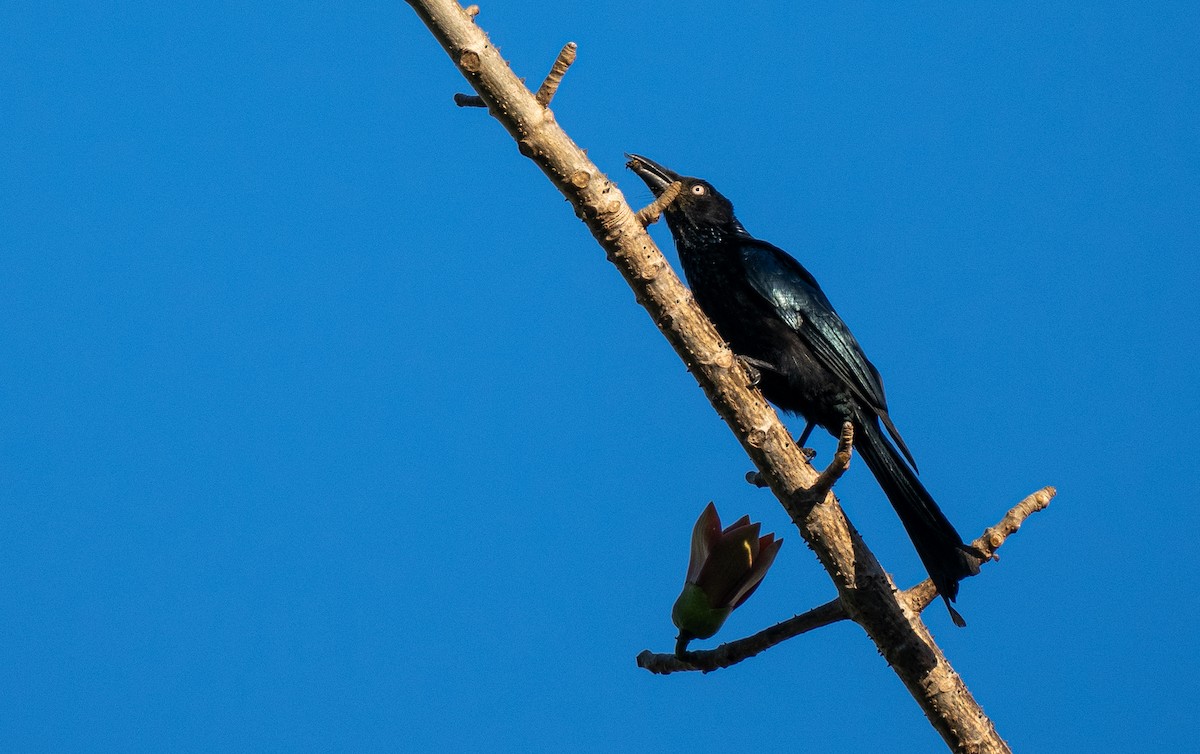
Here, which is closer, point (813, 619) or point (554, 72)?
point (554, 72)

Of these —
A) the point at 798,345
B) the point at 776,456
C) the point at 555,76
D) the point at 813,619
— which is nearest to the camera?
the point at 555,76

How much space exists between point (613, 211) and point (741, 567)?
1160 mm

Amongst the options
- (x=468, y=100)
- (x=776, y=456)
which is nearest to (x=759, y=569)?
(x=776, y=456)

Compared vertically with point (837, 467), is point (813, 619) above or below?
below

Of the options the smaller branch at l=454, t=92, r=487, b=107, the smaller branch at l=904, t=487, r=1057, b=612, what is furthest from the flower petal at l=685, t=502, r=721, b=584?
the smaller branch at l=454, t=92, r=487, b=107

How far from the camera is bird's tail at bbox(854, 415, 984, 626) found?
141 inches

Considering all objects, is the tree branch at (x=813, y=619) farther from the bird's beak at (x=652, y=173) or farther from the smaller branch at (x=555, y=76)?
the bird's beak at (x=652, y=173)

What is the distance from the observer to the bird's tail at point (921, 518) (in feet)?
11.7

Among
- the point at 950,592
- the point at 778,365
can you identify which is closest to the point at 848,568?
the point at 950,592

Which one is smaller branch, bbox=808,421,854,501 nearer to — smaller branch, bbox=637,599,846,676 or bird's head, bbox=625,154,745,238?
smaller branch, bbox=637,599,846,676

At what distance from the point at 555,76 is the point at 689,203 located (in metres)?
2.38

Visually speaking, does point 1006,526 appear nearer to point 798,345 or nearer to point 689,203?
point 798,345

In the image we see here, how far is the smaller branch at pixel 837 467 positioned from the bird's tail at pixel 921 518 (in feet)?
2.08

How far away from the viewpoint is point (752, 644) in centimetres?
331
